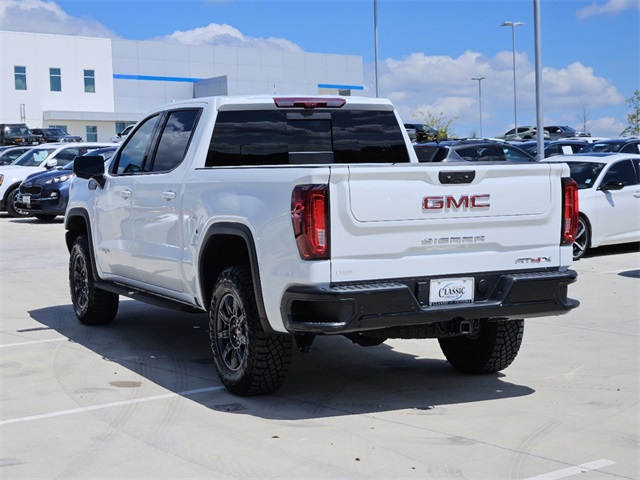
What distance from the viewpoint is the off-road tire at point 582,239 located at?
1552 centimetres

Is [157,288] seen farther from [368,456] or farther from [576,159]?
[576,159]

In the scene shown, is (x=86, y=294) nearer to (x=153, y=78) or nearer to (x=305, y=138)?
(x=305, y=138)

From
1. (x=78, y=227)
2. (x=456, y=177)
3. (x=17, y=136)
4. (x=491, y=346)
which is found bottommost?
(x=491, y=346)

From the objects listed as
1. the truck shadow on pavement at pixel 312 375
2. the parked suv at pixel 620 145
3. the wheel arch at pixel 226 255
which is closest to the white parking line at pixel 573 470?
the truck shadow on pavement at pixel 312 375

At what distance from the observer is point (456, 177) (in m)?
6.57

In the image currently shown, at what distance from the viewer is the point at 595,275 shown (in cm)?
1374

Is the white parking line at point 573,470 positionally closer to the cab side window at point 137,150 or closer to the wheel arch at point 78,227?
the cab side window at point 137,150

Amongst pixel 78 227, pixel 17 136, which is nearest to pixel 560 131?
pixel 17 136

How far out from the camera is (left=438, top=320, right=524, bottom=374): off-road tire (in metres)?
7.61

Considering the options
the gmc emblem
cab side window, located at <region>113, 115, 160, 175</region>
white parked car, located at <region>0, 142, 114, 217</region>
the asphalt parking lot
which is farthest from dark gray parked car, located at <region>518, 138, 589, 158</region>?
the gmc emblem

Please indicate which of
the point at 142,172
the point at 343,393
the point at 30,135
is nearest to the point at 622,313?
the point at 343,393

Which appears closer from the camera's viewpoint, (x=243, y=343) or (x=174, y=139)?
(x=243, y=343)

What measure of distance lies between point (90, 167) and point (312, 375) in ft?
9.90

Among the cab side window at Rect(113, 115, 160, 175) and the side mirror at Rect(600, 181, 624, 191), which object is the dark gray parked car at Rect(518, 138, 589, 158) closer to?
the side mirror at Rect(600, 181, 624, 191)
